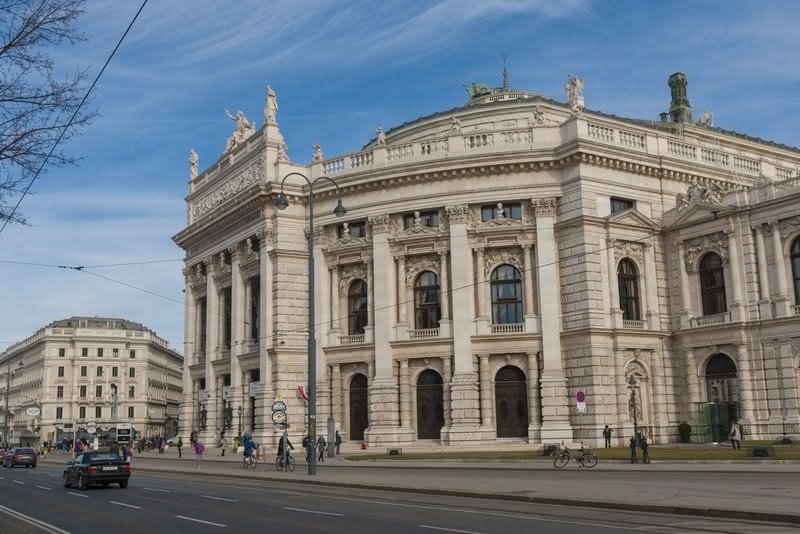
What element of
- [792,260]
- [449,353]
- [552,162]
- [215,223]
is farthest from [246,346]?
[792,260]

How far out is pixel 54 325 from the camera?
150625 millimetres

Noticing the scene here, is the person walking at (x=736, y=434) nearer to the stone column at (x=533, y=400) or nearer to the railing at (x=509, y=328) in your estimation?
the stone column at (x=533, y=400)

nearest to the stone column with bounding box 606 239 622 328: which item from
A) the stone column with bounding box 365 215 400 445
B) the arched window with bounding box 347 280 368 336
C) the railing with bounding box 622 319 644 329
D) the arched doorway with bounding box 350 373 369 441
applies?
the railing with bounding box 622 319 644 329

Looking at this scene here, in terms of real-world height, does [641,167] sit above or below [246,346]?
above

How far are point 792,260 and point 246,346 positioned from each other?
1359 inches

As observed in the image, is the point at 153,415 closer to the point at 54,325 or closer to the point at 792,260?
the point at 54,325

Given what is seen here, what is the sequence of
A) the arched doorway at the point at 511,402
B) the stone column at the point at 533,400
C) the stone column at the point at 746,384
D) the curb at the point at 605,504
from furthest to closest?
the arched doorway at the point at 511,402 < the stone column at the point at 533,400 < the stone column at the point at 746,384 < the curb at the point at 605,504

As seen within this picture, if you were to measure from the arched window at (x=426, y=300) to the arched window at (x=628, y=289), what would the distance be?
1067cm

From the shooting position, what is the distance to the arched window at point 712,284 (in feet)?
156

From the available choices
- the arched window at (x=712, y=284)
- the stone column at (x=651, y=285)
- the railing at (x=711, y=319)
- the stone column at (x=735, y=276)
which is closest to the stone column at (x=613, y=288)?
the stone column at (x=651, y=285)

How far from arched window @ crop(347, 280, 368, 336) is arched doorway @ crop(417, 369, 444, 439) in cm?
569

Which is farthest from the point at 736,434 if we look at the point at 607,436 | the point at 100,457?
the point at 100,457

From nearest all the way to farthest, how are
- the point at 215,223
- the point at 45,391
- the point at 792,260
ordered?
the point at 792,260, the point at 215,223, the point at 45,391

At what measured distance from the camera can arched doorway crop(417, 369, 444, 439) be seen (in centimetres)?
5019
